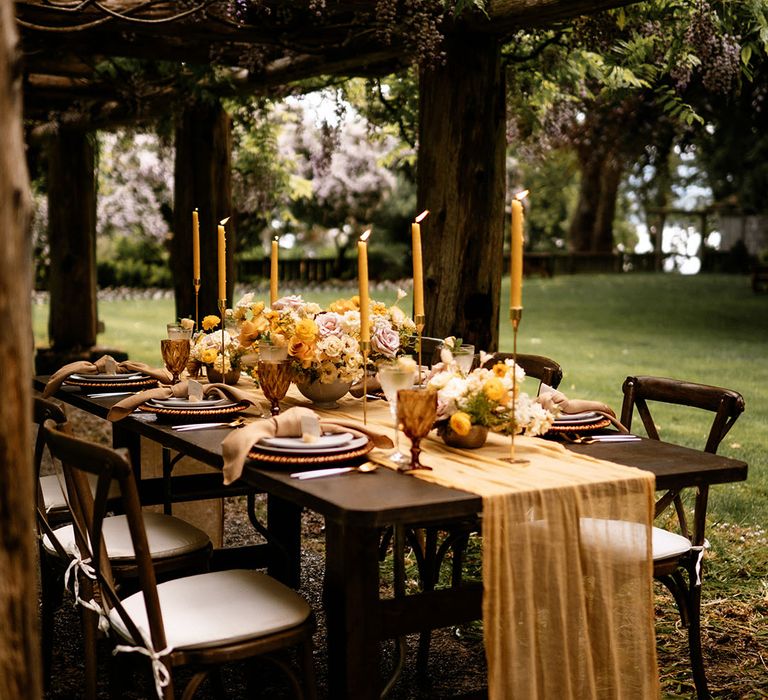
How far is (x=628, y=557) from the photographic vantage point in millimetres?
2500

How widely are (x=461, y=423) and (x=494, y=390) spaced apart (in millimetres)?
122

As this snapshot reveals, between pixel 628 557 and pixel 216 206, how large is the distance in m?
5.02

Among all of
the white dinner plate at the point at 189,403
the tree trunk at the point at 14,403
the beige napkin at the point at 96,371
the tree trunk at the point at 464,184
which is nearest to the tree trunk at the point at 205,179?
the tree trunk at the point at 464,184

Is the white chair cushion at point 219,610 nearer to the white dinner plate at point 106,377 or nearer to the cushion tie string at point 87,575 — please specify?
the cushion tie string at point 87,575

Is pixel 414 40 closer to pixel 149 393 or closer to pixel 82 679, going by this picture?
pixel 149 393

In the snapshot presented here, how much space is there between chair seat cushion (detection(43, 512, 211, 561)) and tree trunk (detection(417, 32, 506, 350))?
1774 mm

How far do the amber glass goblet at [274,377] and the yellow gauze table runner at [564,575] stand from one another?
25.9 inches

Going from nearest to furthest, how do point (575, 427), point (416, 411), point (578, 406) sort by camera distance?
point (416, 411) → point (575, 427) → point (578, 406)

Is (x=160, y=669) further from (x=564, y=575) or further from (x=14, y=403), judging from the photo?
(x=14, y=403)

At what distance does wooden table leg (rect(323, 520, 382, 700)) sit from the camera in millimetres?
2232

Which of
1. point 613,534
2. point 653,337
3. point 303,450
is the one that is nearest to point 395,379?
point 303,450

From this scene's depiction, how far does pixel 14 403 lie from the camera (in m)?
1.47

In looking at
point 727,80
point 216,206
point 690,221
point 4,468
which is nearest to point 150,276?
point 216,206

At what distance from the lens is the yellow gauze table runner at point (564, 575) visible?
90.0 inches
